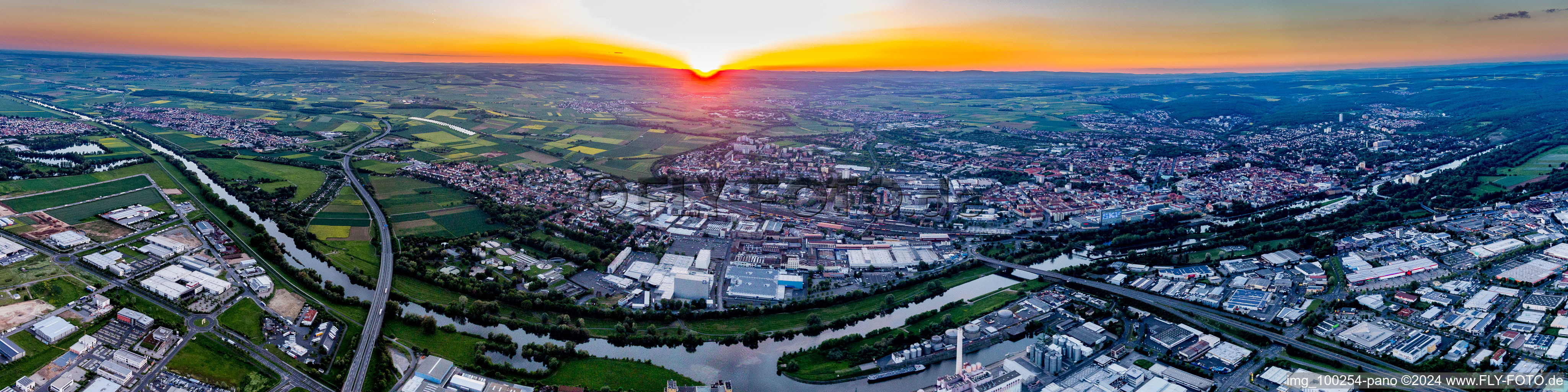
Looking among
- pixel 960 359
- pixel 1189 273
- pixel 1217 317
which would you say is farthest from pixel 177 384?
pixel 1189 273

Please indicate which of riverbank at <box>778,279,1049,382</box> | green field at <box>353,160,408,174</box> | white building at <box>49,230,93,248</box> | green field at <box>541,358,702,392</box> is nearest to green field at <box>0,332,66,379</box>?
white building at <box>49,230,93,248</box>

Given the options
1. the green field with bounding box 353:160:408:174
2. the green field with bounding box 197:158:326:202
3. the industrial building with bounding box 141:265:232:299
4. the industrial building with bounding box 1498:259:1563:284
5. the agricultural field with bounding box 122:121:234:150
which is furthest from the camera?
the agricultural field with bounding box 122:121:234:150

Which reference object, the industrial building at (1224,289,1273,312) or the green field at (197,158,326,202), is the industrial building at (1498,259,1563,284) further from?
the green field at (197,158,326,202)

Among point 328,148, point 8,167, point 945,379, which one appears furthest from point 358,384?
point 328,148

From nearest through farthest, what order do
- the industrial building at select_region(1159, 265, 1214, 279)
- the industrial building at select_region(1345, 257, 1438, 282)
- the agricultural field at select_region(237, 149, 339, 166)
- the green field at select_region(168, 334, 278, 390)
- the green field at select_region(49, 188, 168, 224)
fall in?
the green field at select_region(168, 334, 278, 390), the industrial building at select_region(1345, 257, 1438, 282), the industrial building at select_region(1159, 265, 1214, 279), the green field at select_region(49, 188, 168, 224), the agricultural field at select_region(237, 149, 339, 166)

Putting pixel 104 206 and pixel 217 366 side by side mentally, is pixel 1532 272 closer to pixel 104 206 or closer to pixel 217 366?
pixel 217 366

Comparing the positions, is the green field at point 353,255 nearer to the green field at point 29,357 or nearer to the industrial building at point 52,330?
the industrial building at point 52,330
